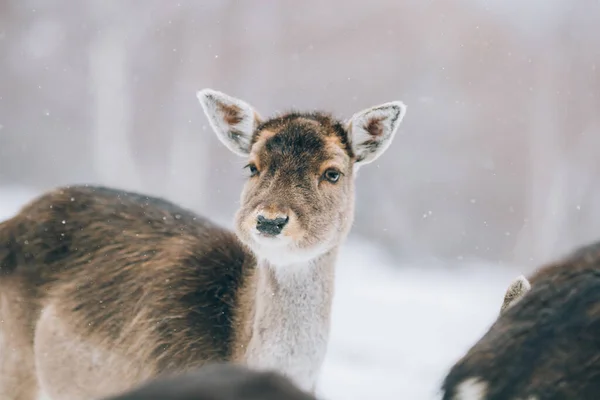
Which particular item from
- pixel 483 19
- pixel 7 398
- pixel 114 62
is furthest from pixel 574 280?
pixel 114 62

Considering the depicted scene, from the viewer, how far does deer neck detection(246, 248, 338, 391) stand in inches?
190

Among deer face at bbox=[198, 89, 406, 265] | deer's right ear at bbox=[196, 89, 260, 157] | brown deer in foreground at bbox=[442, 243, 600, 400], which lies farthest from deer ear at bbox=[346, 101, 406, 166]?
brown deer in foreground at bbox=[442, 243, 600, 400]

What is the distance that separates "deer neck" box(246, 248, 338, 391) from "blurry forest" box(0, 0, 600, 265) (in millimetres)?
12616

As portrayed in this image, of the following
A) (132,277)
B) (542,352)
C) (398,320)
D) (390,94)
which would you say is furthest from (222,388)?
(390,94)

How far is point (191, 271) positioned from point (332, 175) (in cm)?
96

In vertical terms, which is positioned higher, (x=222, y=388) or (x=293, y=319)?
(x=293, y=319)

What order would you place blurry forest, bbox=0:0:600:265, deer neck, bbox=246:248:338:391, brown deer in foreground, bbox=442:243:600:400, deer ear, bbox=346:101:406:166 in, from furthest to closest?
blurry forest, bbox=0:0:600:265 < deer ear, bbox=346:101:406:166 < deer neck, bbox=246:248:338:391 < brown deer in foreground, bbox=442:243:600:400

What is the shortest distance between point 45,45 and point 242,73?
14.5 ft

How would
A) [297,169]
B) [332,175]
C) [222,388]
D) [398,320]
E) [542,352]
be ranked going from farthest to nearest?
1. [398,320]
2. [332,175]
3. [297,169]
4. [542,352]
5. [222,388]

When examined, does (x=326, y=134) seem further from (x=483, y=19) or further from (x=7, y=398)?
(x=483, y=19)

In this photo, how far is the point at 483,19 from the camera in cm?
1800

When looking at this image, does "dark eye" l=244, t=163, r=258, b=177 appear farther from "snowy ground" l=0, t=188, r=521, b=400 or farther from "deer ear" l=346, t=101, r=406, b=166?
"snowy ground" l=0, t=188, r=521, b=400

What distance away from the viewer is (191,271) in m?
5.20

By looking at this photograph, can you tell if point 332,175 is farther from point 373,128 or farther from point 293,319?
point 293,319
